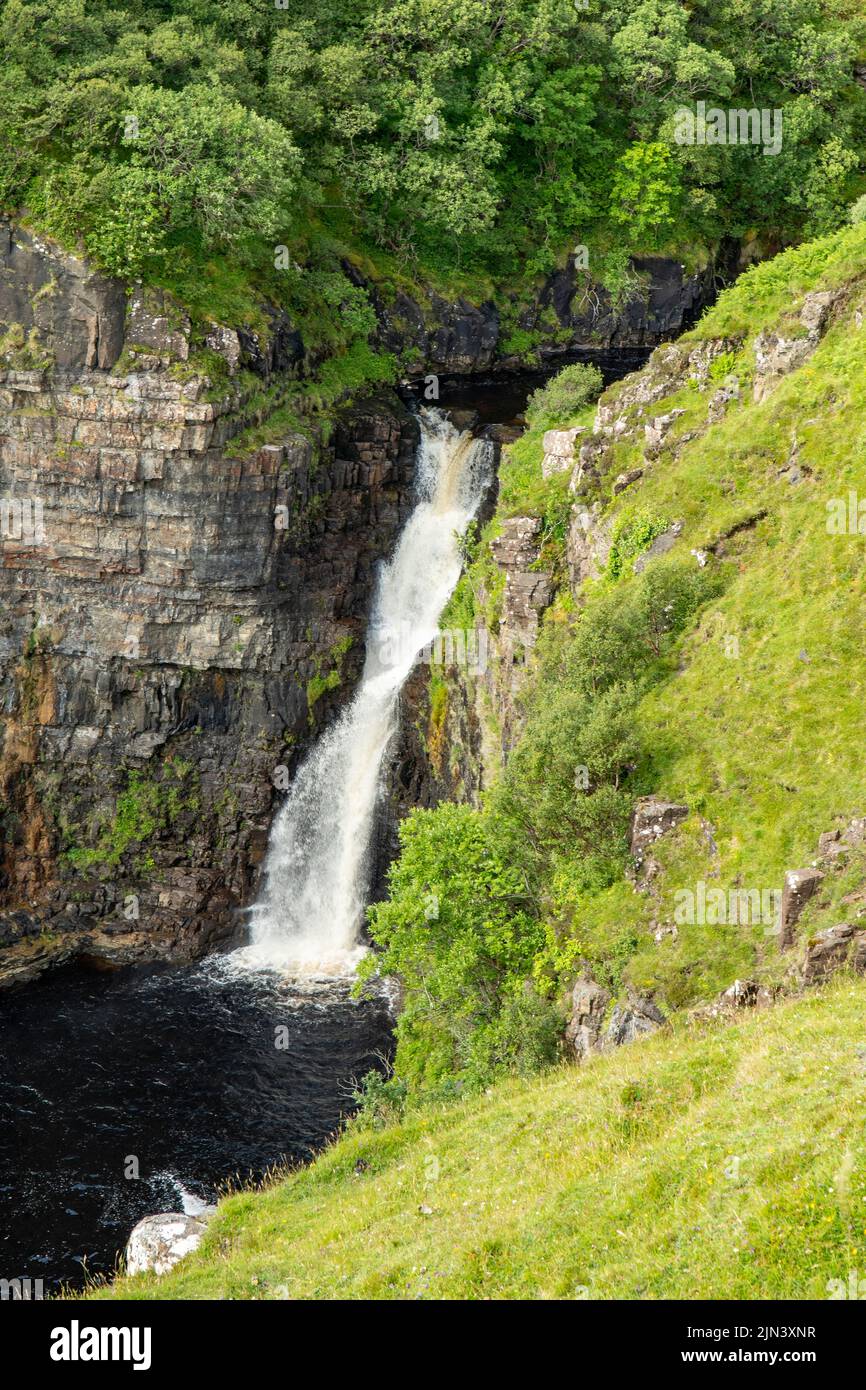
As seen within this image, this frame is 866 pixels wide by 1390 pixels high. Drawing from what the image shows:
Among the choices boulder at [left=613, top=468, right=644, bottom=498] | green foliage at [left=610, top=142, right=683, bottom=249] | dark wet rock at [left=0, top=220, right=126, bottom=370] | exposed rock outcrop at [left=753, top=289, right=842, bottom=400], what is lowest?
boulder at [left=613, top=468, right=644, bottom=498]

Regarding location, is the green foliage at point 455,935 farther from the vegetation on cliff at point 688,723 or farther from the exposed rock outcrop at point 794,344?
the exposed rock outcrop at point 794,344

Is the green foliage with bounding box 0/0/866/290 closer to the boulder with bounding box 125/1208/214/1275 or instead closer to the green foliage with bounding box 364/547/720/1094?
the green foliage with bounding box 364/547/720/1094

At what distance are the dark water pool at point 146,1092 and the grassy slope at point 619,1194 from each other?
11.7 m

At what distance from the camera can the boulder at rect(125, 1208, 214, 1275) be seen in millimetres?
25641

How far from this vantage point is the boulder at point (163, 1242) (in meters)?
25.6

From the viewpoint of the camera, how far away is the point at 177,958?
1978 inches

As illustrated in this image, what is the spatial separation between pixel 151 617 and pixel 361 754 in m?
9.77

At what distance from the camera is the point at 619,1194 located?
60.5 feet

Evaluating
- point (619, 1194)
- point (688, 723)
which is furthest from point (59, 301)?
point (619, 1194)

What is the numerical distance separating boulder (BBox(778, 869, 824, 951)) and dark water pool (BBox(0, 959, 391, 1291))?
18.8 meters

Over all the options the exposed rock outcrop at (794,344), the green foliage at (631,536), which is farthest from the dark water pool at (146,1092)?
the exposed rock outcrop at (794,344)
